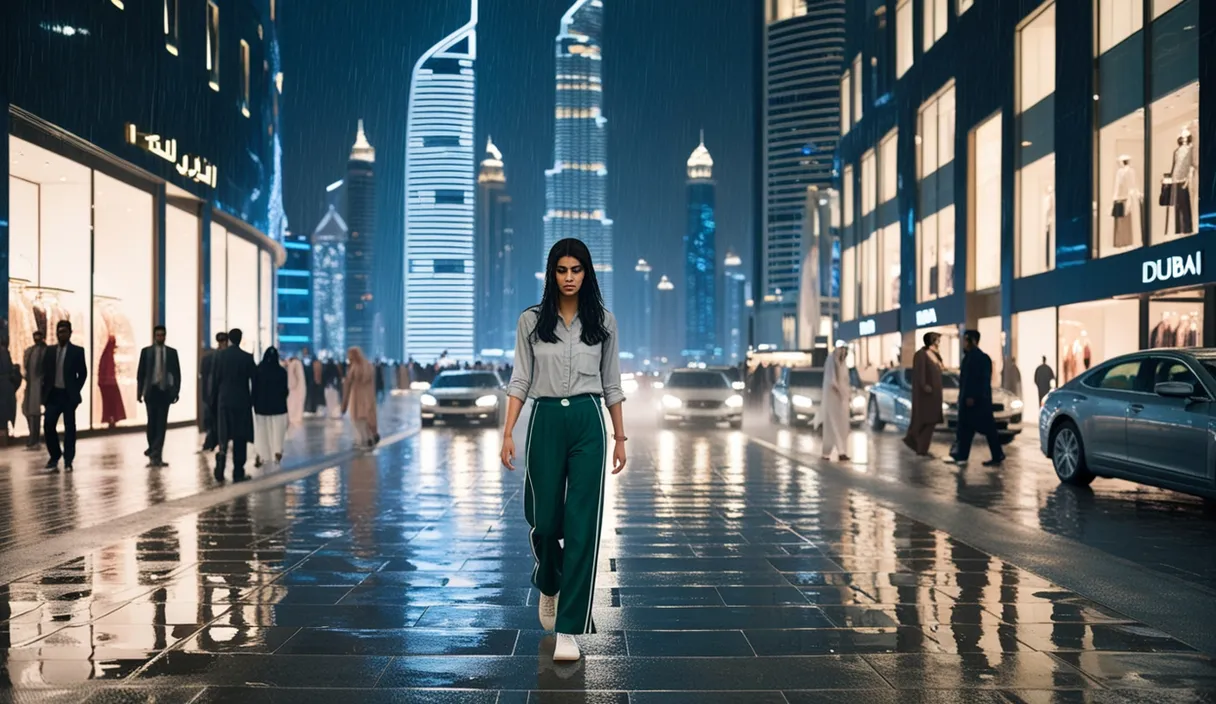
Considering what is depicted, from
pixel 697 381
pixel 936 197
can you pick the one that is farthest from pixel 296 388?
pixel 936 197

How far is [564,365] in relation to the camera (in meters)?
5.12

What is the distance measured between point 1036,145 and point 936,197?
8.83 meters

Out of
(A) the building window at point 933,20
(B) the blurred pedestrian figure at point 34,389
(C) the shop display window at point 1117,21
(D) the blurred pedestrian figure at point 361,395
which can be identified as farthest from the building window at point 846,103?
(B) the blurred pedestrian figure at point 34,389

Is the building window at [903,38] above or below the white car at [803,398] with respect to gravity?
above

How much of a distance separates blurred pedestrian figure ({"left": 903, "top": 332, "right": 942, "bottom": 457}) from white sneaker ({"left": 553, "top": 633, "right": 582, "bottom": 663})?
40.2 feet

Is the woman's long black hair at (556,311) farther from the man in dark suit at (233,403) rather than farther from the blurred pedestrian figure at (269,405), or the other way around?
the blurred pedestrian figure at (269,405)

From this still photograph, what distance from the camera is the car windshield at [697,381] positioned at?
2692 centimetres

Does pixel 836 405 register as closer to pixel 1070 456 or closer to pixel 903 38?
pixel 1070 456

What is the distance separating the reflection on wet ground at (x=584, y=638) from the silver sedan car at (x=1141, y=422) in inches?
108

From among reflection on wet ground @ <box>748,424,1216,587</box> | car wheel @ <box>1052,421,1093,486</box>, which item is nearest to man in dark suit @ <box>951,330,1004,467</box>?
reflection on wet ground @ <box>748,424,1216,587</box>

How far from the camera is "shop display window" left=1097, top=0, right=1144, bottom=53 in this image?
80.6 feet

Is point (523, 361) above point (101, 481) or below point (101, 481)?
above

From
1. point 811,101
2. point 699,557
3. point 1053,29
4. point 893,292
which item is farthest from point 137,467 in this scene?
point 811,101

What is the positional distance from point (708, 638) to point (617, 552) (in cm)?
282
